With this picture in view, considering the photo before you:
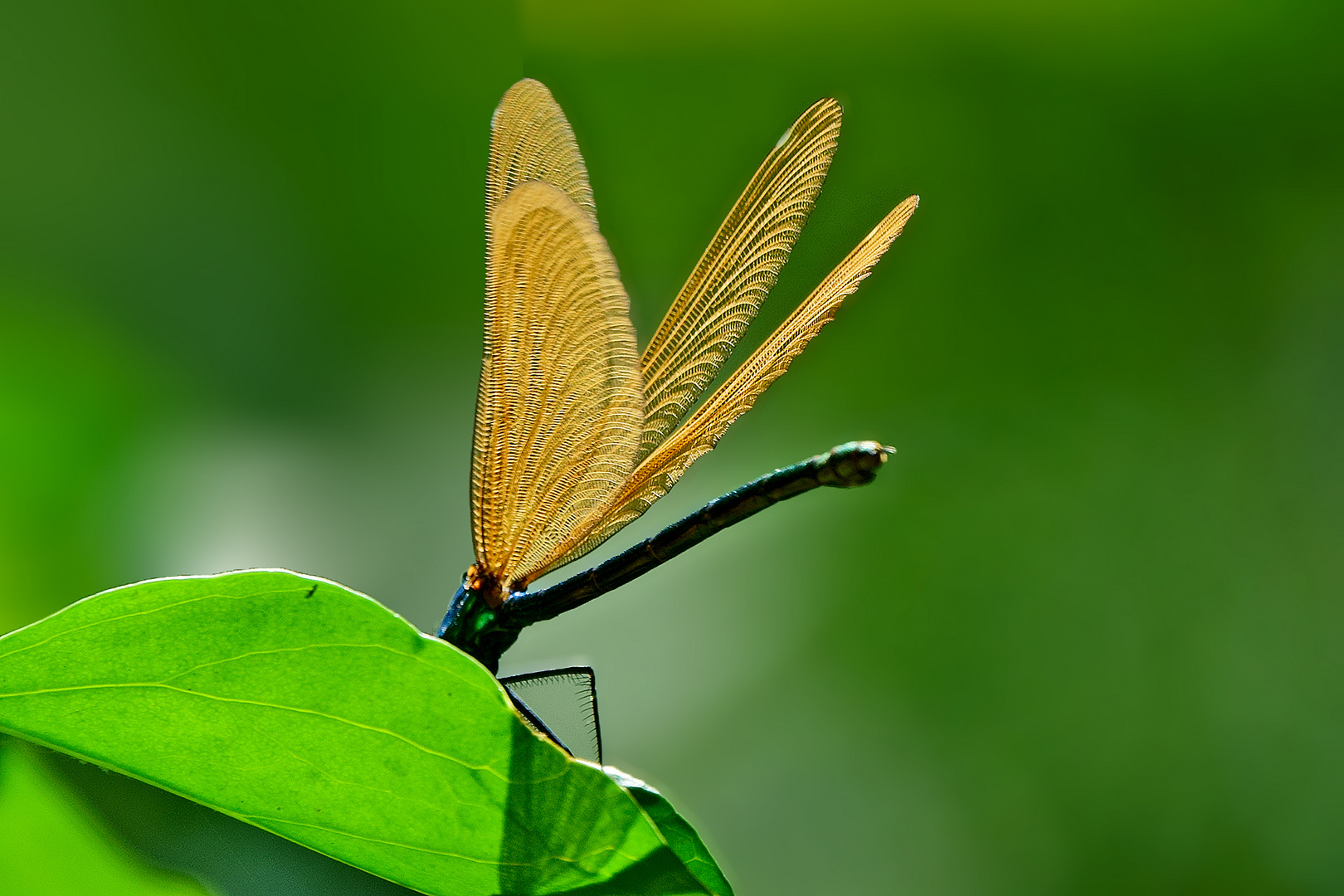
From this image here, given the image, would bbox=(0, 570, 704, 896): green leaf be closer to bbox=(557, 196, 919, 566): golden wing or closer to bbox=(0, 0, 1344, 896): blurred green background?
bbox=(557, 196, 919, 566): golden wing

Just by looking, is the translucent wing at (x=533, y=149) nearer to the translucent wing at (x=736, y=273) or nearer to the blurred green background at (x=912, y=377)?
the translucent wing at (x=736, y=273)

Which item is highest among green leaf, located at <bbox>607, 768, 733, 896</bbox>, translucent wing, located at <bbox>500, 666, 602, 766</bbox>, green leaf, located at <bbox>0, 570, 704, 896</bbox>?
green leaf, located at <bbox>0, 570, 704, 896</bbox>

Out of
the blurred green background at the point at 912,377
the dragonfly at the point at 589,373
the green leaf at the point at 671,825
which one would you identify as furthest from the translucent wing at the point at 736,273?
the blurred green background at the point at 912,377

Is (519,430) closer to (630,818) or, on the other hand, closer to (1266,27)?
(630,818)

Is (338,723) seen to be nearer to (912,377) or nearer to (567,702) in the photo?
(567,702)

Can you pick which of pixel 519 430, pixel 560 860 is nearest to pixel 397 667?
pixel 560 860

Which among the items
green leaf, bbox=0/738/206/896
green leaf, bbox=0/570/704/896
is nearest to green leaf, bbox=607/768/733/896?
green leaf, bbox=0/570/704/896

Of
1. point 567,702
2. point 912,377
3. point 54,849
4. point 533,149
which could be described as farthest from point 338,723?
point 912,377
